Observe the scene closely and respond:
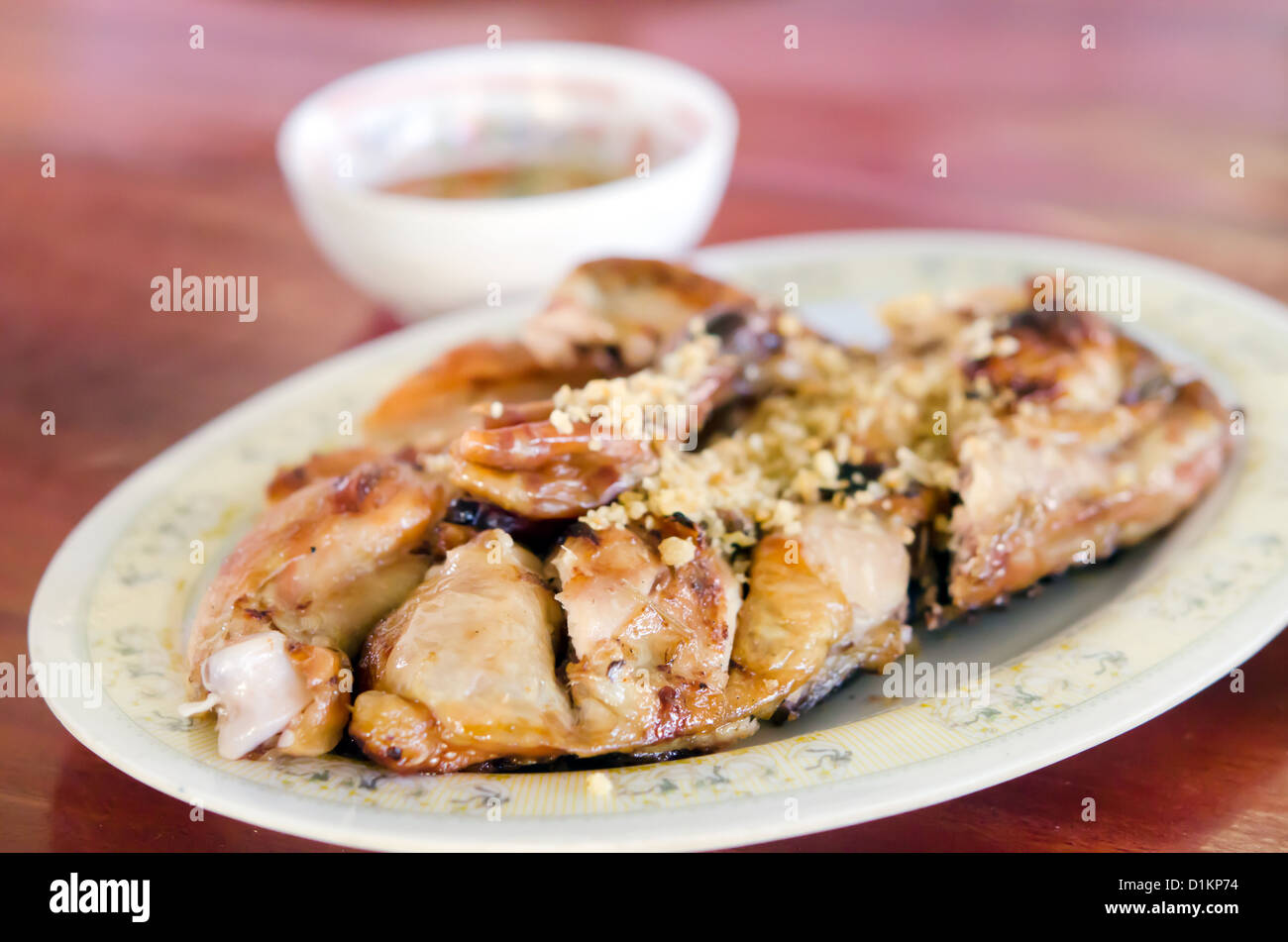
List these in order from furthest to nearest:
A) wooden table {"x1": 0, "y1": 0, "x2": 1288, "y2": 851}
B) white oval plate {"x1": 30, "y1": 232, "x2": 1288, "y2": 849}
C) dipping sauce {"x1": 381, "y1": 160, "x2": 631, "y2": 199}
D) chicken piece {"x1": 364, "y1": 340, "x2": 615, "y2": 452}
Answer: dipping sauce {"x1": 381, "y1": 160, "x2": 631, "y2": 199} < chicken piece {"x1": 364, "y1": 340, "x2": 615, "y2": 452} < wooden table {"x1": 0, "y1": 0, "x2": 1288, "y2": 851} < white oval plate {"x1": 30, "y1": 232, "x2": 1288, "y2": 849}

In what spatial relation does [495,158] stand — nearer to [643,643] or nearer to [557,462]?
[557,462]

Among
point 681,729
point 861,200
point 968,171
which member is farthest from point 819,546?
point 968,171

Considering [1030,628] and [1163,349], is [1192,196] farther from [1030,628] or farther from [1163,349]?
[1030,628]

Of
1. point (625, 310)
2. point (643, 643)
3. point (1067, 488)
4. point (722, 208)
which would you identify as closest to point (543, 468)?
point (643, 643)

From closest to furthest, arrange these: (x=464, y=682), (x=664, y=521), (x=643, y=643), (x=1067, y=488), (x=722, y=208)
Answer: (x=464, y=682)
(x=643, y=643)
(x=664, y=521)
(x=1067, y=488)
(x=722, y=208)

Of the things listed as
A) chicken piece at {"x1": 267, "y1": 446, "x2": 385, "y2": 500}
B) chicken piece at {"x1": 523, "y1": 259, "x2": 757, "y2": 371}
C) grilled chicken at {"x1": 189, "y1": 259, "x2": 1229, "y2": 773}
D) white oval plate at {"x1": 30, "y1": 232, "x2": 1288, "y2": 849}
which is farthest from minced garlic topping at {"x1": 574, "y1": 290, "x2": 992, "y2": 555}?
chicken piece at {"x1": 267, "y1": 446, "x2": 385, "y2": 500}

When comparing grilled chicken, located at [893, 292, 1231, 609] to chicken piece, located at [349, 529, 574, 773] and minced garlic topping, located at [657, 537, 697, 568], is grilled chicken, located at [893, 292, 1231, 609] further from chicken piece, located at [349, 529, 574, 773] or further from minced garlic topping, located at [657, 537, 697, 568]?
chicken piece, located at [349, 529, 574, 773]
